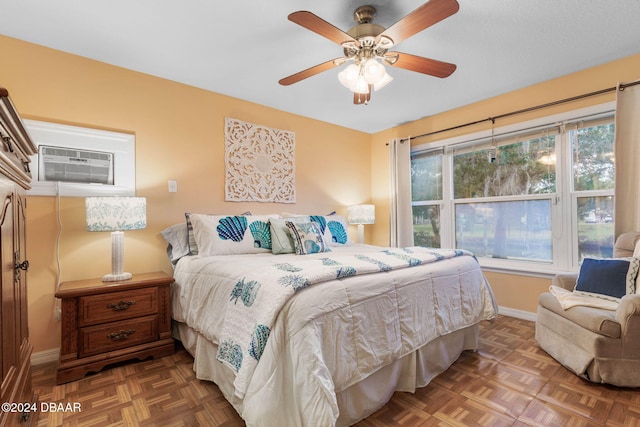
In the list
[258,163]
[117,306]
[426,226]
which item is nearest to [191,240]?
[117,306]

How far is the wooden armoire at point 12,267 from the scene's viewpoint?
0.91 meters

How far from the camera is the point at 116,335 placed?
2076 millimetres

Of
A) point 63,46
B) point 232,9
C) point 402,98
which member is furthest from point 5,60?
point 402,98

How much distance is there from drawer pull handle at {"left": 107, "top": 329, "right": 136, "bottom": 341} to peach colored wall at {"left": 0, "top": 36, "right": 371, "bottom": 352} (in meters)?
0.56

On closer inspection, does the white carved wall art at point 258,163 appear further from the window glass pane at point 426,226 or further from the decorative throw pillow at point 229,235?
the window glass pane at point 426,226

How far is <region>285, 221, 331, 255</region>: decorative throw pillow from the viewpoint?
100 inches

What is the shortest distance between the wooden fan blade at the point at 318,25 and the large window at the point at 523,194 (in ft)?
7.52

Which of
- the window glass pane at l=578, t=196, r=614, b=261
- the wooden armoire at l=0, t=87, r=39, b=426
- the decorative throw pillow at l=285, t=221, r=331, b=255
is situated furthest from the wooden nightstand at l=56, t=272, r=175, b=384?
the window glass pane at l=578, t=196, r=614, b=261

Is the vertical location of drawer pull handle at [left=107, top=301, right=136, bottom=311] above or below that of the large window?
below

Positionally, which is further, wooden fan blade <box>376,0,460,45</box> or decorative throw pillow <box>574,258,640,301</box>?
decorative throw pillow <box>574,258,640,301</box>

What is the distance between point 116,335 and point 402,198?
3.26m

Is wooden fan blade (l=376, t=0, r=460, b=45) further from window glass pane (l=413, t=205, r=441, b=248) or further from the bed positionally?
window glass pane (l=413, t=205, r=441, b=248)

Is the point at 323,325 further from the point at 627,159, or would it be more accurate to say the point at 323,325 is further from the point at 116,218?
the point at 627,159

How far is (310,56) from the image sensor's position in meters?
2.38
